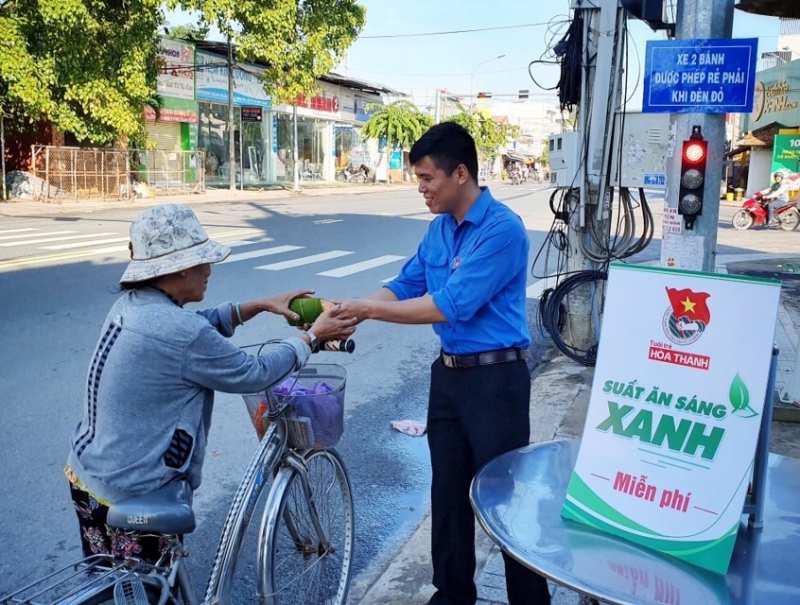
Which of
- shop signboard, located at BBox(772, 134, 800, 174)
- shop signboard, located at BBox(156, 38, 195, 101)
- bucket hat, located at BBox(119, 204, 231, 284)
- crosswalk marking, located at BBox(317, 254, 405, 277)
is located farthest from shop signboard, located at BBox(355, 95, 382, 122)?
bucket hat, located at BBox(119, 204, 231, 284)

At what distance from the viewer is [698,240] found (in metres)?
4.30

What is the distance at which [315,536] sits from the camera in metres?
3.14

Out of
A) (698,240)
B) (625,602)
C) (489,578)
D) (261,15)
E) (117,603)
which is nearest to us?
(625,602)

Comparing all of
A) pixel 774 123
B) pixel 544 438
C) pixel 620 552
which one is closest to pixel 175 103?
pixel 774 123

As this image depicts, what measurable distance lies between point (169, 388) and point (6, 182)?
77.2 feet

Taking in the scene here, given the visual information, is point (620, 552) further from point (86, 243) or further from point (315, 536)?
point (86, 243)

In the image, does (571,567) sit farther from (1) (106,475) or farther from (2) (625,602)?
(1) (106,475)

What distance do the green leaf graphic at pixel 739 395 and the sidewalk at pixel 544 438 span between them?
37.1 inches

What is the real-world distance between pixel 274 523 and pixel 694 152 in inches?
119

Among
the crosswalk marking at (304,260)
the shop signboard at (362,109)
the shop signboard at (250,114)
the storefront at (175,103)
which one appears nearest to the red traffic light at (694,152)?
the crosswalk marking at (304,260)

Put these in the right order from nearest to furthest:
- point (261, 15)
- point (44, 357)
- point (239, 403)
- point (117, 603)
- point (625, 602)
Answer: point (625, 602), point (117, 603), point (239, 403), point (44, 357), point (261, 15)

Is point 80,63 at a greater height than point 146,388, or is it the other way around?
point 80,63

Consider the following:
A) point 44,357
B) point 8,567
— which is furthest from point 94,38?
point 8,567

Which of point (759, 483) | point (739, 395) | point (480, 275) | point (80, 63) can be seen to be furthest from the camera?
point (80, 63)
